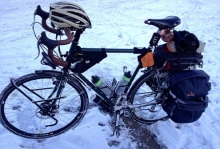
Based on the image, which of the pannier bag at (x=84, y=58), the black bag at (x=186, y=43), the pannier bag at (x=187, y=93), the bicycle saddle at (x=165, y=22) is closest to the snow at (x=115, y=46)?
the pannier bag at (x=187, y=93)

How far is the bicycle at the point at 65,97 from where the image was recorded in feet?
8.05

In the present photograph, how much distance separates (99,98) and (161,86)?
832mm

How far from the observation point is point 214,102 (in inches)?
151

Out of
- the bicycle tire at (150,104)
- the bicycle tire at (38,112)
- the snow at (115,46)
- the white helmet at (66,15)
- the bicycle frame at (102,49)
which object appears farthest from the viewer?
the snow at (115,46)

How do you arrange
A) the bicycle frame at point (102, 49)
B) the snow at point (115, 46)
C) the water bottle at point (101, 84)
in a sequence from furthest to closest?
1. the snow at point (115, 46)
2. the water bottle at point (101, 84)
3. the bicycle frame at point (102, 49)

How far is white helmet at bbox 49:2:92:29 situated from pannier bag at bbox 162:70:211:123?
127 centimetres

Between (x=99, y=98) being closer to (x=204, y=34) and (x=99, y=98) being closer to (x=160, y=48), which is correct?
(x=160, y=48)

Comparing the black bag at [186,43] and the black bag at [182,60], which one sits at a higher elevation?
the black bag at [186,43]

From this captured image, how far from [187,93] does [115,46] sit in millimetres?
2981

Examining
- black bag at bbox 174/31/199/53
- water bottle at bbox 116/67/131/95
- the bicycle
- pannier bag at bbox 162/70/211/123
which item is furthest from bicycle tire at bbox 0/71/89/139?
black bag at bbox 174/31/199/53

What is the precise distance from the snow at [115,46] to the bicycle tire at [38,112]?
14 cm

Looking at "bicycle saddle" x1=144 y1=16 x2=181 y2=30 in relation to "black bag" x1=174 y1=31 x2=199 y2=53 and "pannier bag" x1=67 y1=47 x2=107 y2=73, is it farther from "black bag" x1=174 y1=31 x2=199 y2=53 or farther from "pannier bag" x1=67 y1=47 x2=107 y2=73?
"pannier bag" x1=67 y1=47 x2=107 y2=73

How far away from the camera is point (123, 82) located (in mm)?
2852

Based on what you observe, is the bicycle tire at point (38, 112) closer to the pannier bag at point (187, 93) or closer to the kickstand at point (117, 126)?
the kickstand at point (117, 126)
